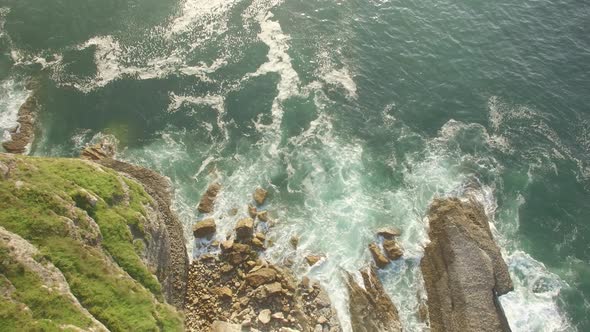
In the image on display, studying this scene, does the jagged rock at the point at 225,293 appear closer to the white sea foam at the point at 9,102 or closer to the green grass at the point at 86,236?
the green grass at the point at 86,236

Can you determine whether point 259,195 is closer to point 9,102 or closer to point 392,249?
point 392,249

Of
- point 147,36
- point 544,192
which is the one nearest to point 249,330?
point 544,192

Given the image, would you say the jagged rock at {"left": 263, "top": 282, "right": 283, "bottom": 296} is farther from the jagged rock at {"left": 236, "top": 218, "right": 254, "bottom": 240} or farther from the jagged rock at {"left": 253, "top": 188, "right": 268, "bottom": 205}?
the jagged rock at {"left": 253, "top": 188, "right": 268, "bottom": 205}

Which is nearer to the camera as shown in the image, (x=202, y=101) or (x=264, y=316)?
(x=264, y=316)

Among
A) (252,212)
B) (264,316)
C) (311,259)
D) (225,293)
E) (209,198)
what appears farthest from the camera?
(209,198)

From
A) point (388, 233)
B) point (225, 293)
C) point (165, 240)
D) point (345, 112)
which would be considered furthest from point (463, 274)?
point (165, 240)
